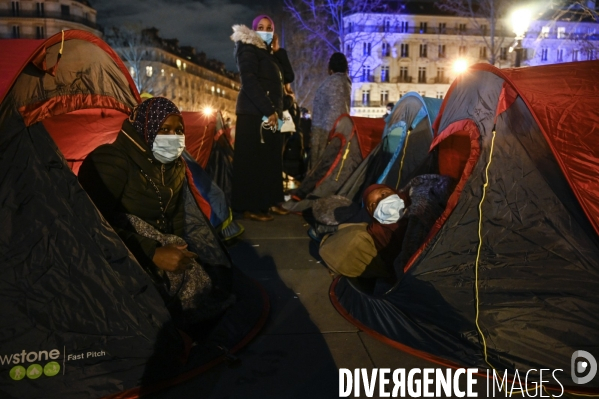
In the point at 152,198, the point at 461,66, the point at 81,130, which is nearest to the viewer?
the point at 152,198

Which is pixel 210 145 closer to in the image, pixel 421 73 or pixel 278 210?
pixel 278 210

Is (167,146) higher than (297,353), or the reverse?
(167,146)

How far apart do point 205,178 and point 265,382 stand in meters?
2.97

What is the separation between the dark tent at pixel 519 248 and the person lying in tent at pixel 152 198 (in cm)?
116

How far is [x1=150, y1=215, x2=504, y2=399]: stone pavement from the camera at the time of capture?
233 cm

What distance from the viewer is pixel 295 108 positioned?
7.08m

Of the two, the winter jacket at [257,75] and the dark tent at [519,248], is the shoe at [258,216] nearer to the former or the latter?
the winter jacket at [257,75]

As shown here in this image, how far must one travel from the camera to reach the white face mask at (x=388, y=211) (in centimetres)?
370

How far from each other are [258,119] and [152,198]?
9.60 ft

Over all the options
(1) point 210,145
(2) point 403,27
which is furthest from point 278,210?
(2) point 403,27

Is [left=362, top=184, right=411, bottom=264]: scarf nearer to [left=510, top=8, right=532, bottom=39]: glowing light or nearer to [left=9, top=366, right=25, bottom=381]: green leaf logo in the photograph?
[left=9, top=366, right=25, bottom=381]: green leaf logo

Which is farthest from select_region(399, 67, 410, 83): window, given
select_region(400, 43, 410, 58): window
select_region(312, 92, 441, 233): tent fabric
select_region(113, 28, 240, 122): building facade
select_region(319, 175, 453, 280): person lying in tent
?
select_region(319, 175, 453, 280): person lying in tent

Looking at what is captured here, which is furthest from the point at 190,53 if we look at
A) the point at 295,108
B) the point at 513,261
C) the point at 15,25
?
the point at 513,261

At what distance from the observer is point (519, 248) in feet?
8.57
